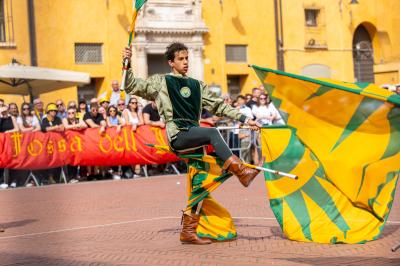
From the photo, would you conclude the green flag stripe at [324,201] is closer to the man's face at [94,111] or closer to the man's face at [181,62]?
the man's face at [181,62]

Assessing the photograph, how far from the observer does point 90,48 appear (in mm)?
30344

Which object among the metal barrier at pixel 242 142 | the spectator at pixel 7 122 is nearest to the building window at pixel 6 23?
the spectator at pixel 7 122

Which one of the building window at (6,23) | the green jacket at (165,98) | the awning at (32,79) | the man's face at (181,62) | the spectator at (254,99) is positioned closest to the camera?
the green jacket at (165,98)

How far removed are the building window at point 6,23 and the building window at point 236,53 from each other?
9756 mm

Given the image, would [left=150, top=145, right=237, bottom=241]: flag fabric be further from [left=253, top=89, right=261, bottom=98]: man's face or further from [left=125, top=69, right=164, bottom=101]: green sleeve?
[left=253, top=89, right=261, bottom=98]: man's face

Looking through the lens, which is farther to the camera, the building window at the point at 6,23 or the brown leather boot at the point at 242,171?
the building window at the point at 6,23

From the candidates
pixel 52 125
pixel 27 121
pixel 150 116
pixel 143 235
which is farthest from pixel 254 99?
pixel 143 235

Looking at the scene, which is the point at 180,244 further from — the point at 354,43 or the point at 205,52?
the point at 354,43

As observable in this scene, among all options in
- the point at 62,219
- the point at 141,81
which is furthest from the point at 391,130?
the point at 62,219

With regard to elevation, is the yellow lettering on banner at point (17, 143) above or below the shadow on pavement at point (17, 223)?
above

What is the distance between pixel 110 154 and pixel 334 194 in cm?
1122

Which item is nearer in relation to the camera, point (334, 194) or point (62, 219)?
point (334, 194)

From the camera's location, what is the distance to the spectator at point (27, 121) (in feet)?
60.9

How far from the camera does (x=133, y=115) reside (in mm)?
19516
